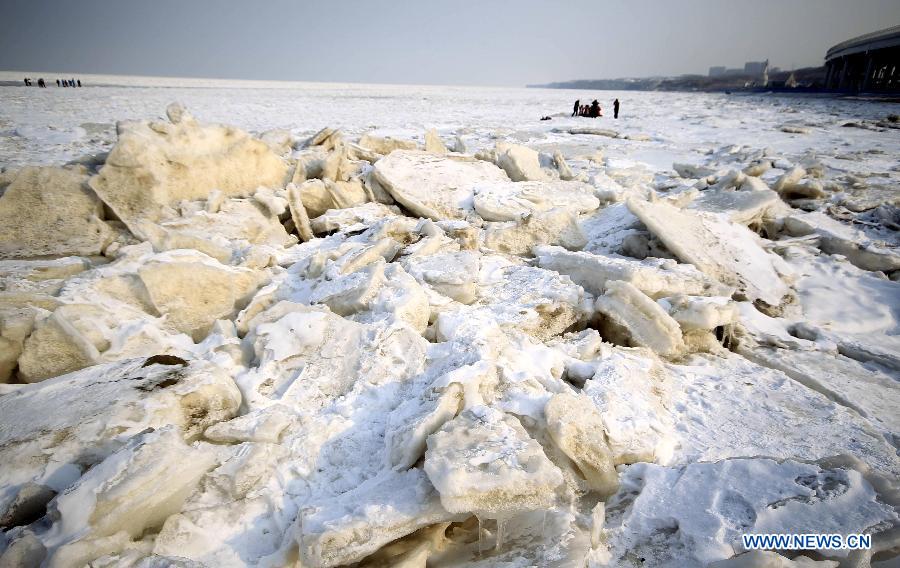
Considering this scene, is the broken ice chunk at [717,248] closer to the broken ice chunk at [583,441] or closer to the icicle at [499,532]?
the broken ice chunk at [583,441]

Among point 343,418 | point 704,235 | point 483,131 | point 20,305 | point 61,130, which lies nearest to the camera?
point 343,418

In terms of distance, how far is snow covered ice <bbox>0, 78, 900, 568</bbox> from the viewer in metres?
1.43

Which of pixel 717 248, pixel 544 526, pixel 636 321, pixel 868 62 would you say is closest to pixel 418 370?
pixel 544 526

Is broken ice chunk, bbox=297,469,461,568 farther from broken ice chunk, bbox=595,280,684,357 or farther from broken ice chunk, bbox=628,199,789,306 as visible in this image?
broken ice chunk, bbox=628,199,789,306

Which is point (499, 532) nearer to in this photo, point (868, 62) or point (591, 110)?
point (591, 110)

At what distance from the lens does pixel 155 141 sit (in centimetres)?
387

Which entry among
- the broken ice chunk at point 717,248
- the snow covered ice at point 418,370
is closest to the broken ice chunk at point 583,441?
the snow covered ice at point 418,370

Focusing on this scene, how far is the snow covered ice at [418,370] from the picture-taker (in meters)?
1.43

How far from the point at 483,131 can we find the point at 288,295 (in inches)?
454

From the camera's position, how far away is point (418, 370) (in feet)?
7.38

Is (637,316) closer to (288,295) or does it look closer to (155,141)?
(288,295)

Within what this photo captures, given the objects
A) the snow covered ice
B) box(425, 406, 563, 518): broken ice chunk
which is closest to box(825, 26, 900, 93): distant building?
the snow covered ice

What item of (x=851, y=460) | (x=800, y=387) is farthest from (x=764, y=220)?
(x=851, y=460)

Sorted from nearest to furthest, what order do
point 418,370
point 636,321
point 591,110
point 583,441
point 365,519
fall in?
1. point 365,519
2. point 583,441
3. point 418,370
4. point 636,321
5. point 591,110
